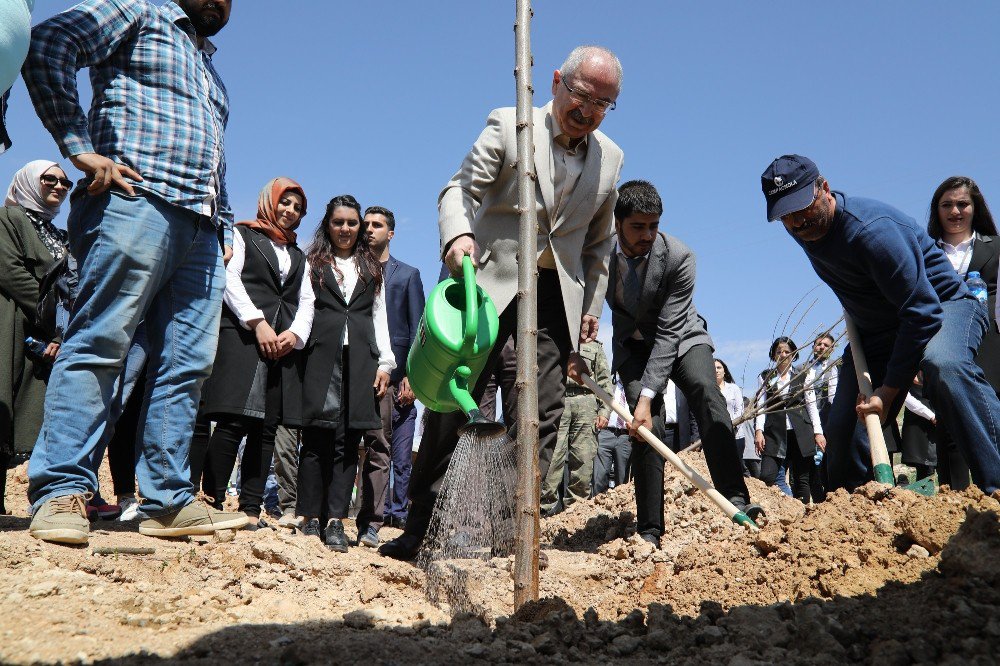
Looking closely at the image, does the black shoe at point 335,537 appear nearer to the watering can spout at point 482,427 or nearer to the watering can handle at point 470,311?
the watering can spout at point 482,427

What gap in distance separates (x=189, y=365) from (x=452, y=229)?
1.20 meters

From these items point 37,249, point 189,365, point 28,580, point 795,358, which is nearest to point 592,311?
point 189,365

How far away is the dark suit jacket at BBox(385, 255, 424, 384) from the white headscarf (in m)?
2.21

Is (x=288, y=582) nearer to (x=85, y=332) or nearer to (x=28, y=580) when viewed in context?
(x=28, y=580)

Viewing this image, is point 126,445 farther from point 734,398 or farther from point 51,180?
point 734,398

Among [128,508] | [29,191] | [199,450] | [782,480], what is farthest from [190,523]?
[782,480]

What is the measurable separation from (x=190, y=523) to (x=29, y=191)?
2.37 meters

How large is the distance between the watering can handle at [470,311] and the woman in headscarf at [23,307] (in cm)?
258

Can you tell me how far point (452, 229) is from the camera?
11.2 ft

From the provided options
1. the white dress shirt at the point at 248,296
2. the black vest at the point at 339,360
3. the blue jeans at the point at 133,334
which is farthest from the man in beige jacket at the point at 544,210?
the white dress shirt at the point at 248,296

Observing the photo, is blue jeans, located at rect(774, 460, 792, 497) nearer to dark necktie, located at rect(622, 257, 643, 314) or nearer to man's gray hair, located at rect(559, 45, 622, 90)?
dark necktie, located at rect(622, 257, 643, 314)

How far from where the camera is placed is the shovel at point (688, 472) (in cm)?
413

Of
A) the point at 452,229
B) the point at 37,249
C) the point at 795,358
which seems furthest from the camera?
the point at 795,358

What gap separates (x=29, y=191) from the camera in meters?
4.71
